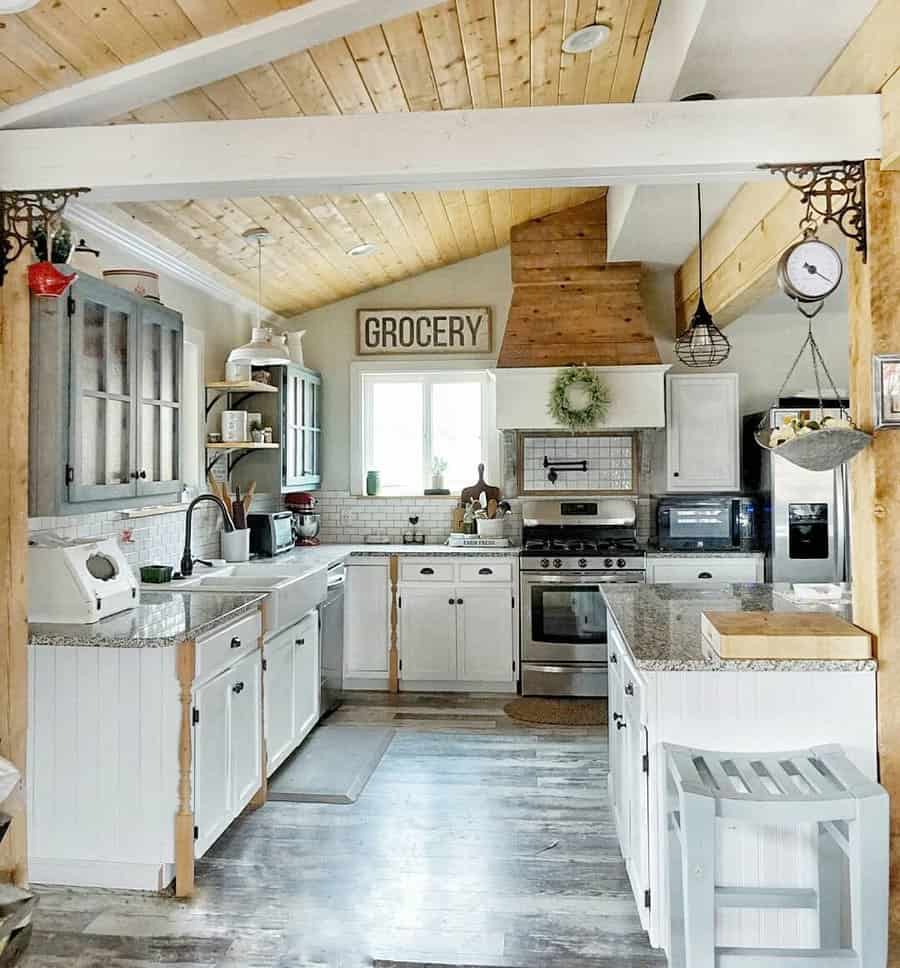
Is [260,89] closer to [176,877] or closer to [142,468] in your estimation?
[142,468]

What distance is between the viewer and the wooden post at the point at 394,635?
5512mm

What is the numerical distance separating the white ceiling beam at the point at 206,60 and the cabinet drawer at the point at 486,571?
11.5ft

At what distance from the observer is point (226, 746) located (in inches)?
127

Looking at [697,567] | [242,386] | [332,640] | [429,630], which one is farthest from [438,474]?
[697,567]

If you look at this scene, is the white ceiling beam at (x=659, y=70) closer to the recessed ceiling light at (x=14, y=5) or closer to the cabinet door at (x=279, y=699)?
the recessed ceiling light at (x=14, y=5)

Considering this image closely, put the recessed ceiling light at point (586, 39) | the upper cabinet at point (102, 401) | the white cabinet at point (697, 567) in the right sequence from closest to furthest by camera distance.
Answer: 1. the upper cabinet at point (102, 401)
2. the recessed ceiling light at point (586, 39)
3. the white cabinet at point (697, 567)

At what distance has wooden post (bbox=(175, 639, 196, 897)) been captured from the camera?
286 cm

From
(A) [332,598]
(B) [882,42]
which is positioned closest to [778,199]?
(B) [882,42]

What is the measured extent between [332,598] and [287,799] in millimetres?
1486

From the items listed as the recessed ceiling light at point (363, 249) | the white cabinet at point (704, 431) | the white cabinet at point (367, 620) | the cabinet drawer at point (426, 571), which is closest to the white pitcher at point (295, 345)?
the recessed ceiling light at point (363, 249)

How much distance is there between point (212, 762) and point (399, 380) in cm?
383

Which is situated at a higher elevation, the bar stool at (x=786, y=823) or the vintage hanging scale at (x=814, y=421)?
the vintage hanging scale at (x=814, y=421)

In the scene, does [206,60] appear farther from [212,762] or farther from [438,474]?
[438,474]

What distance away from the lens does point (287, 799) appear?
12.2 ft
